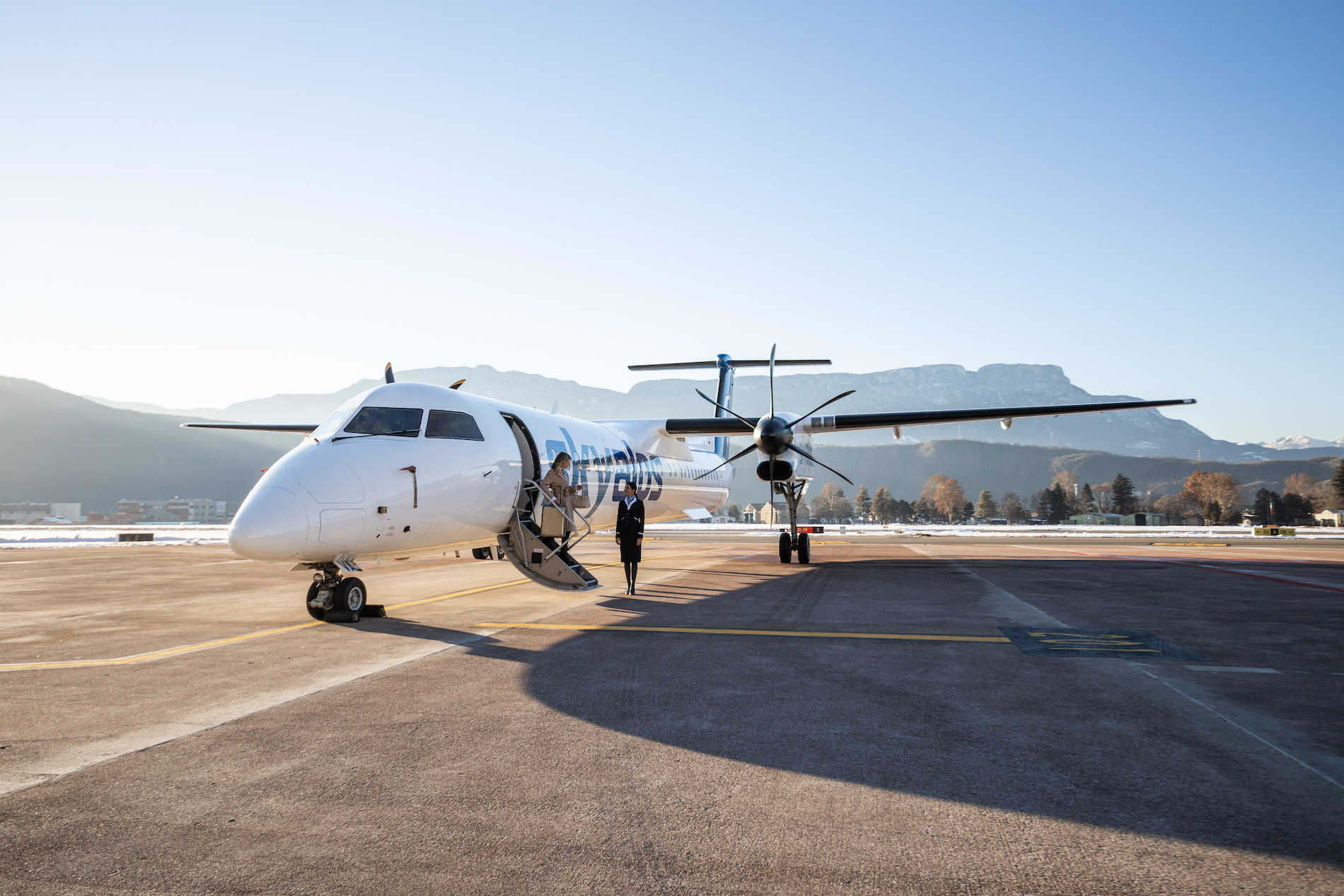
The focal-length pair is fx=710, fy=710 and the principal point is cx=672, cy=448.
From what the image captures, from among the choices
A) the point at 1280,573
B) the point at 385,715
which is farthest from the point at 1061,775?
the point at 1280,573

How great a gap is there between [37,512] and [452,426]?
22283cm

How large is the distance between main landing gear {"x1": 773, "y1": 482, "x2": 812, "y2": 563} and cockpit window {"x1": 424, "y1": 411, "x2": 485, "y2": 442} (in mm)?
8922

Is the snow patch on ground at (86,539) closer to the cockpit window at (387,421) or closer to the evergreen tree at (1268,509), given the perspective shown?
the cockpit window at (387,421)

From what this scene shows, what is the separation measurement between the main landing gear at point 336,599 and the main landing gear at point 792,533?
1058 centimetres

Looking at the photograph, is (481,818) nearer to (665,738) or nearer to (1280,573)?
(665,738)

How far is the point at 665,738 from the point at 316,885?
2210mm

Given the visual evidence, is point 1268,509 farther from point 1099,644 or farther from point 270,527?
point 270,527

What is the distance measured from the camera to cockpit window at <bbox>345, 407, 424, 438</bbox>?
9.12 meters

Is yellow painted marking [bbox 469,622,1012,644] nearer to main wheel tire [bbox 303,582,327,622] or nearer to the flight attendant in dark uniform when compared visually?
main wheel tire [bbox 303,582,327,622]

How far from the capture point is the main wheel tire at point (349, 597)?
9148 mm

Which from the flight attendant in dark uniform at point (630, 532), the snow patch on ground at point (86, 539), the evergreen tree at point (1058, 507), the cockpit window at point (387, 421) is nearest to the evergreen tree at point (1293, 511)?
the evergreen tree at point (1058, 507)

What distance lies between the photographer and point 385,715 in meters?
4.94

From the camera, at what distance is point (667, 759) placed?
4.07 meters

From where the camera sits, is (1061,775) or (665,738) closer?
(1061,775)
